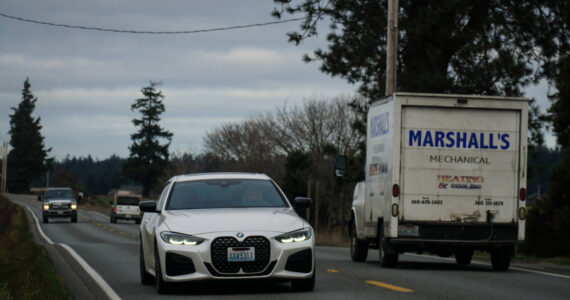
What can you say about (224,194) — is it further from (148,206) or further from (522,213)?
(522,213)

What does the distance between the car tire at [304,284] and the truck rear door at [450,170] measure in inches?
191

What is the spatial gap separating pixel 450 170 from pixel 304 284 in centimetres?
549

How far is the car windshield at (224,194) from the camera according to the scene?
510 inches

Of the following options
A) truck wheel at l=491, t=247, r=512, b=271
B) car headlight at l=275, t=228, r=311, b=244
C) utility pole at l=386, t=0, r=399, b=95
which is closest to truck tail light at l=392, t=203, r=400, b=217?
truck wheel at l=491, t=247, r=512, b=271

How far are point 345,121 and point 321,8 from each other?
99.2 ft

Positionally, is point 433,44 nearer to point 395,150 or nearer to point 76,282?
point 395,150

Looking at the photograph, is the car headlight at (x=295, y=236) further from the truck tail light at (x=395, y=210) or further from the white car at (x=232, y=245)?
the truck tail light at (x=395, y=210)

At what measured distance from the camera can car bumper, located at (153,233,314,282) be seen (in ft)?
37.9

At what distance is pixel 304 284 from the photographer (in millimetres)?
12172

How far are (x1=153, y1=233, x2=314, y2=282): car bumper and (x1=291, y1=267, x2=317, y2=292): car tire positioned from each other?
0.22 m

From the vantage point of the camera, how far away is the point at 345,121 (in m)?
63.3

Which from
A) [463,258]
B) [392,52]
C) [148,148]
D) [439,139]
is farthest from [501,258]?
[148,148]

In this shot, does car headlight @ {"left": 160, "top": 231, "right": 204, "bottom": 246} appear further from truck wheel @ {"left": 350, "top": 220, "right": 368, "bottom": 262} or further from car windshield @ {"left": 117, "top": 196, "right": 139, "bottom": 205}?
car windshield @ {"left": 117, "top": 196, "right": 139, "bottom": 205}

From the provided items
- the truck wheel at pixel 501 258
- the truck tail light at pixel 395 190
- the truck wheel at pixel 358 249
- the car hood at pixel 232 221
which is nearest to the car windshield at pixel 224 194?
the car hood at pixel 232 221
